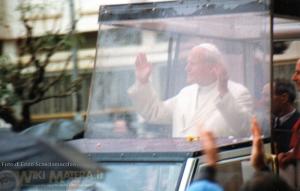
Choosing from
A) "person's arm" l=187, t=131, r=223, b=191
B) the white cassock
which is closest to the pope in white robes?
the white cassock

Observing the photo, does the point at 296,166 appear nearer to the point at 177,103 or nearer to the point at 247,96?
the point at 247,96

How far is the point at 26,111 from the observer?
11.5 metres

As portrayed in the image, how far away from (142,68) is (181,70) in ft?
1.02

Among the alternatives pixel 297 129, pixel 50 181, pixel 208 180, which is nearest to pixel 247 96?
pixel 297 129

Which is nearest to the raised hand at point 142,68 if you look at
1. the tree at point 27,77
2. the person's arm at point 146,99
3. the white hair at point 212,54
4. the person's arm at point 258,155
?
the person's arm at point 146,99

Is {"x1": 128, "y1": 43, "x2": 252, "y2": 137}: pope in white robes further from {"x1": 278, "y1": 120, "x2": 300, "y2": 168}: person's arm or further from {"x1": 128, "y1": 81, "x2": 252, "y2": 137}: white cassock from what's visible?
{"x1": 278, "y1": 120, "x2": 300, "y2": 168}: person's arm

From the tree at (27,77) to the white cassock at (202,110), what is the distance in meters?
4.53

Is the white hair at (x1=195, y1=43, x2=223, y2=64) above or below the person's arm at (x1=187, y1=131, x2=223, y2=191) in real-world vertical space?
above

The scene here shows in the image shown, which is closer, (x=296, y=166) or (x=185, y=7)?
(x=296, y=166)

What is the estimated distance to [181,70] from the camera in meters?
6.68

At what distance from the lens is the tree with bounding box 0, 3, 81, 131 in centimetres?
1124

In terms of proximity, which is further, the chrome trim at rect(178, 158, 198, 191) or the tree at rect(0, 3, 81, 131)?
the tree at rect(0, 3, 81, 131)

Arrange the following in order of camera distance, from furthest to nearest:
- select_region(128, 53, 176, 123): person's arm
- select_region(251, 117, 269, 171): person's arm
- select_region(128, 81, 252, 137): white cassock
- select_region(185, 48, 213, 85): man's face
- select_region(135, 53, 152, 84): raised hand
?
1. select_region(135, 53, 152, 84): raised hand
2. select_region(128, 53, 176, 123): person's arm
3. select_region(185, 48, 213, 85): man's face
4. select_region(128, 81, 252, 137): white cassock
5. select_region(251, 117, 269, 171): person's arm

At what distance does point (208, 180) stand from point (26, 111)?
696 cm
